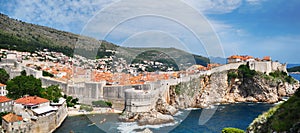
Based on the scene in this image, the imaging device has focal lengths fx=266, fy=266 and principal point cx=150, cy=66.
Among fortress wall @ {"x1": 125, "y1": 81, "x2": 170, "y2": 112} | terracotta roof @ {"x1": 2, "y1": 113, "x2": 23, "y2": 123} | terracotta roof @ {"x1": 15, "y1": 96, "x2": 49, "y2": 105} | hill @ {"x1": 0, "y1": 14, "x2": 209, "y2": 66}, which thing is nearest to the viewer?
terracotta roof @ {"x1": 2, "y1": 113, "x2": 23, "y2": 123}

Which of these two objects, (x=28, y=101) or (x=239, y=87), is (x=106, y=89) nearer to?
→ (x=28, y=101)

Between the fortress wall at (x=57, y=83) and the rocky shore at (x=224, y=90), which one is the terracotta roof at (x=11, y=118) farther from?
the rocky shore at (x=224, y=90)

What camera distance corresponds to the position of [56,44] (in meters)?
51.9

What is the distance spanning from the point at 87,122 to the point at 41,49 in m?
30.9

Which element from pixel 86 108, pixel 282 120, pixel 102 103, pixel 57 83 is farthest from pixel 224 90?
pixel 282 120

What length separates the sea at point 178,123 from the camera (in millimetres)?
15383

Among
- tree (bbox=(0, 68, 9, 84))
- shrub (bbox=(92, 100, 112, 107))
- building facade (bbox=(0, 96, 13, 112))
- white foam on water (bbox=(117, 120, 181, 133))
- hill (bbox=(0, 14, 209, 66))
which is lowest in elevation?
white foam on water (bbox=(117, 120, 181, 133))

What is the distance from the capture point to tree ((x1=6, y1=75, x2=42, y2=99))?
55.0ft

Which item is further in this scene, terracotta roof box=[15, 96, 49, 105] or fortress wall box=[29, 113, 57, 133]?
terracotta roof box=[15, 96, 49, 105]

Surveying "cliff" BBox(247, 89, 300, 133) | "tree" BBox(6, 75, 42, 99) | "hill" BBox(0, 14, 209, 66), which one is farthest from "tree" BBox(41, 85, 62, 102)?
"cliff" BBox(247, 89, 300, 133)

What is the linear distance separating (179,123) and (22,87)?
10340 millimetres

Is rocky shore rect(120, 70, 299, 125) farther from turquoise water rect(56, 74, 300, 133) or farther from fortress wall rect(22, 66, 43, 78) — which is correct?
fortress wall rect(22, 66, 43, 78)

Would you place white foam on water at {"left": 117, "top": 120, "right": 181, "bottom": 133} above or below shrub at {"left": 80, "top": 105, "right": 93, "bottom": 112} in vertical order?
below

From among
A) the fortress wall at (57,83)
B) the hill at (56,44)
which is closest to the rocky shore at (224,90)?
the hill at (56,44)
